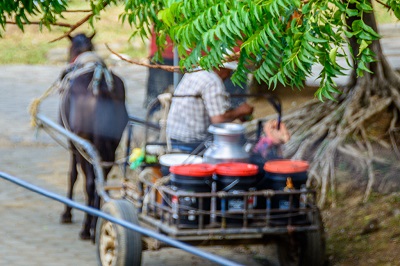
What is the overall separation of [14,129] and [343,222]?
24.7 feet

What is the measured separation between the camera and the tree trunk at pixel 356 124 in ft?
32.7

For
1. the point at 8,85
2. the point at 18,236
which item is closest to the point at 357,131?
the point at 18,236

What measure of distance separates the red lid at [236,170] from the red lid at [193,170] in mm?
61

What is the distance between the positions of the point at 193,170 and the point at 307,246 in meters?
1.22

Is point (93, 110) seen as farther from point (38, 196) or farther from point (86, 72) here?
point (38, 196)

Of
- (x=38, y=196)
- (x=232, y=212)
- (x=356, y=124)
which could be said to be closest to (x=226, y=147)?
(x=232, y=212)

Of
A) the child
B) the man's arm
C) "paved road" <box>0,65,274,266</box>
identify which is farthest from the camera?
"paved road" <box>0,65,274,266</box>

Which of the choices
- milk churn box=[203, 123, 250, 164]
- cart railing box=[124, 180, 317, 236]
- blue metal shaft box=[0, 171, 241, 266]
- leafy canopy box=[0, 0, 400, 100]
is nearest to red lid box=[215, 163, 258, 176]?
cart railing box=[124, 180, 317, 236]

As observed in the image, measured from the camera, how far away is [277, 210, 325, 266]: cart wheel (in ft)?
24.4

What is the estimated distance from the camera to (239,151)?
754 cm

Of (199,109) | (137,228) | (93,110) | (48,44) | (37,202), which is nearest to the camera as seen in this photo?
(137,228)

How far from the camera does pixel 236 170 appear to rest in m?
7.04

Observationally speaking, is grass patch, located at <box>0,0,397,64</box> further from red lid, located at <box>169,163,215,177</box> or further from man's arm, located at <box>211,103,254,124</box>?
red lid, located at <box>169,163,215,177</box>

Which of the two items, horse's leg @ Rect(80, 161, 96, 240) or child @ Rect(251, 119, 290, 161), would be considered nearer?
child @ Rect(251, 119, 290, 161)
